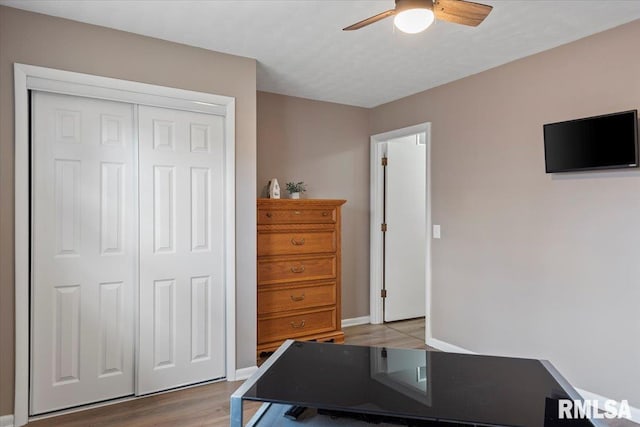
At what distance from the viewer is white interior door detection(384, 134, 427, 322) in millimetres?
4820

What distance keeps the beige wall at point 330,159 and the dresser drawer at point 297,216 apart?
0.56 metres

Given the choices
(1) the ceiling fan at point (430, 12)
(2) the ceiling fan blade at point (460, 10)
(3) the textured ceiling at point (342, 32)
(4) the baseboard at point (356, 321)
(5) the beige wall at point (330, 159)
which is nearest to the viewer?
(1) the ceiling fan at point (430, 12)

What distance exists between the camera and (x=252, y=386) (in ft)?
4.32

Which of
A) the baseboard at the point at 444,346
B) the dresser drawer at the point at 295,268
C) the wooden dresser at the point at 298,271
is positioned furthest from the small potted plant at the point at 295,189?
the baseboard at the point at 444,346

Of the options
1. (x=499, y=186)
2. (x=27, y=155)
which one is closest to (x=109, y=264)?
(x=27, y=155)

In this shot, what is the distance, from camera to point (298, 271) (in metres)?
3.74

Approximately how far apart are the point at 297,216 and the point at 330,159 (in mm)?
1116

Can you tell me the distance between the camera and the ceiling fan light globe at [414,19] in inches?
66.4

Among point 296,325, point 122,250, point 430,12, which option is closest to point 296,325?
point 296,325

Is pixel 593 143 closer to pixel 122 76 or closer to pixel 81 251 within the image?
pixel 122 76

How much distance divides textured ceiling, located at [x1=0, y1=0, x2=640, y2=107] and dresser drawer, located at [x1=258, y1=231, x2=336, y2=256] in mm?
1431

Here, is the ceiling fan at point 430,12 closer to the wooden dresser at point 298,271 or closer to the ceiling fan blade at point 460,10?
the ceiling fan blade at point 460,10

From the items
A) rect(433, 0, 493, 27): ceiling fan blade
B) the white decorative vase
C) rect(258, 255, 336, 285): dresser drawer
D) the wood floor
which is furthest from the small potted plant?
rect(433, 0, 493, 27): ceiling fan blade

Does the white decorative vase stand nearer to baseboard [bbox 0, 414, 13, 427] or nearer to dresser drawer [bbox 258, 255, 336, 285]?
dresser drawer [bbox 258, 255, 336, 285]
